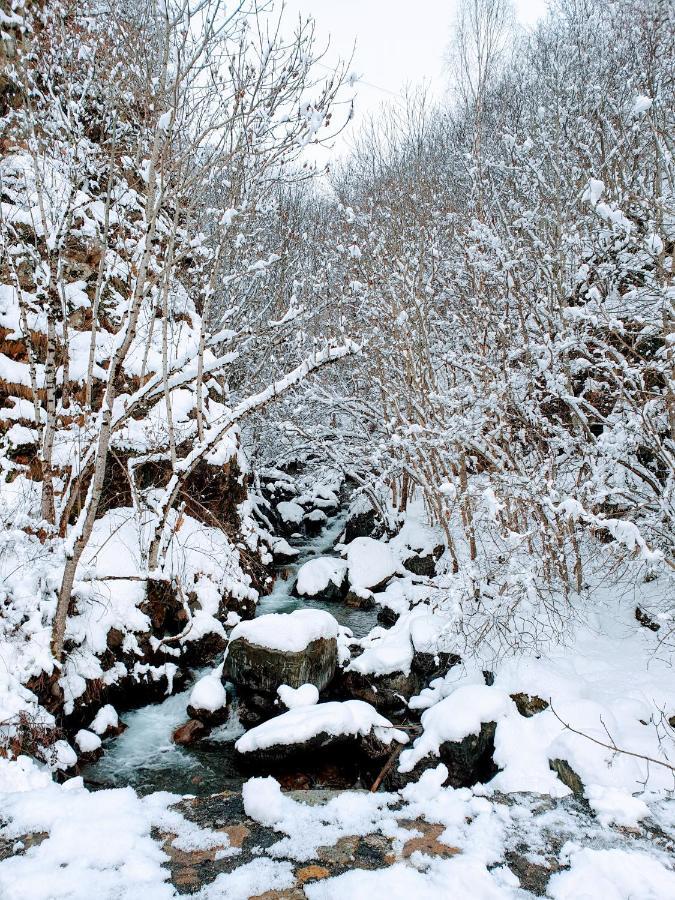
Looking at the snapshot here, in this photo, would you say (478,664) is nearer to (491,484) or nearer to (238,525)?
(491,484)

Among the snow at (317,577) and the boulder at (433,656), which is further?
the snow at (317,577)

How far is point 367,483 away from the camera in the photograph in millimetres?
13016

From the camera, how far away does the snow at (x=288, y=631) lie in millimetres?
6934

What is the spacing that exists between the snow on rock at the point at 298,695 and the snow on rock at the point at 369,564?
456 cm

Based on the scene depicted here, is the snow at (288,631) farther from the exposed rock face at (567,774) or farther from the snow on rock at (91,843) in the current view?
the snow on rock at (91,843)

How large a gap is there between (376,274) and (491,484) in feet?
17.2

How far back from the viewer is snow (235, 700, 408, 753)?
5.51m

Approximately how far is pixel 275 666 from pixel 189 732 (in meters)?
1.28

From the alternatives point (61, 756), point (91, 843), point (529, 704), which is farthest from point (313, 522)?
point (91, 843)

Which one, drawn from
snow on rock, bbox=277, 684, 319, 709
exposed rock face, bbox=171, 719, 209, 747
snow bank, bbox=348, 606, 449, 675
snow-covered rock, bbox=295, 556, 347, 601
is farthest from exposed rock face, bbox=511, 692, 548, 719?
snow-covered rock, bbox=295, 556, 347, 601

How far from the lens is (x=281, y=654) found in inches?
269

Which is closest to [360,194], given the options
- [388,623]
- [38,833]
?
[388,623]

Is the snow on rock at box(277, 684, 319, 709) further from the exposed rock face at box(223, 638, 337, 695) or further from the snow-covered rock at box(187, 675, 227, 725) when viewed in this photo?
the snow-covered rock at box(187, 675, 227, 725)

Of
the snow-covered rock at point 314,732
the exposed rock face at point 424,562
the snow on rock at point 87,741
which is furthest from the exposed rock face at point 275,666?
the exposed rock face at point 424,562
